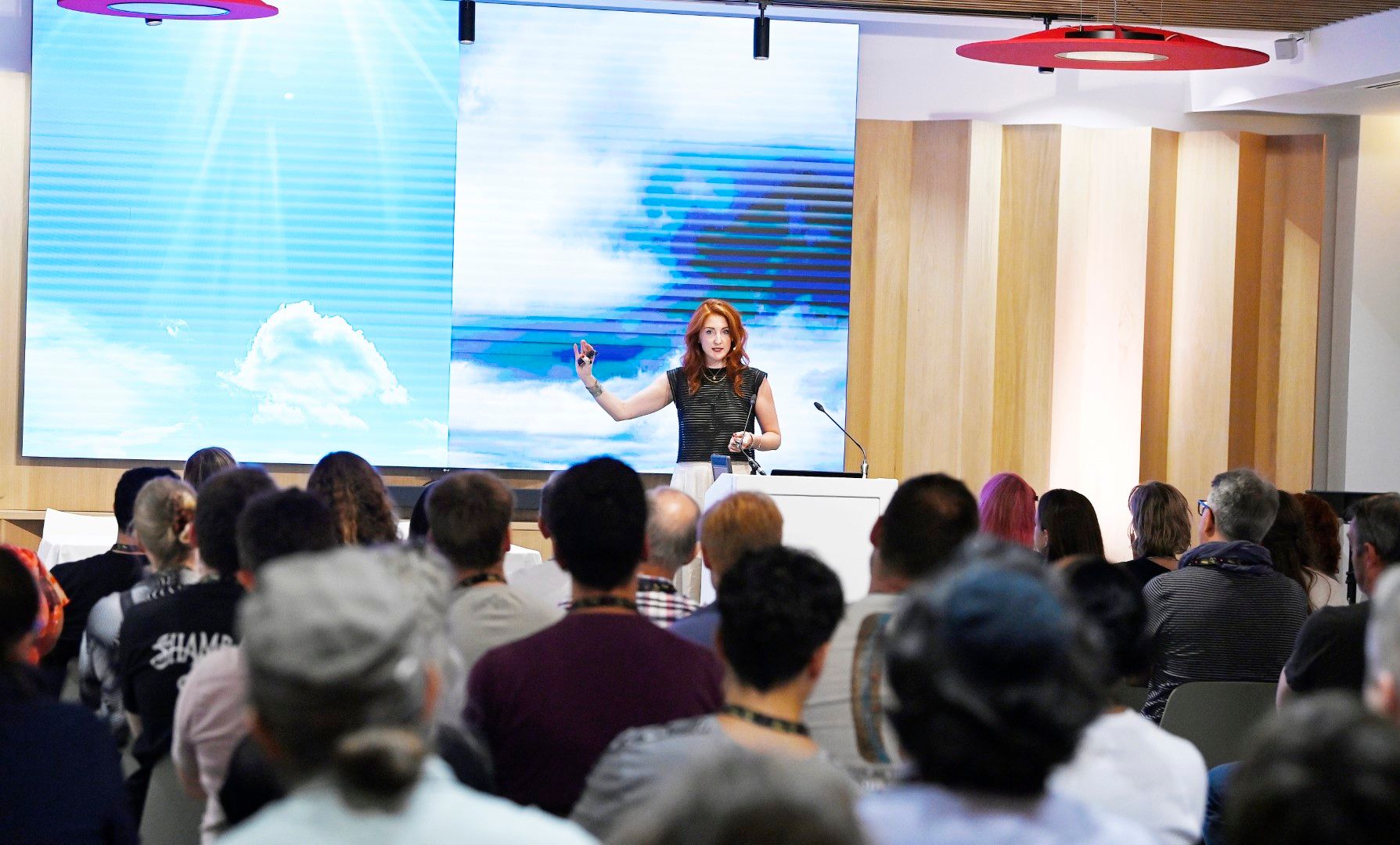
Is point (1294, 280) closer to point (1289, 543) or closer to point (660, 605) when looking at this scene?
point (1289, 543)

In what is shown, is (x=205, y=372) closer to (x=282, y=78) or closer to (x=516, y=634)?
(x=282, y=78)

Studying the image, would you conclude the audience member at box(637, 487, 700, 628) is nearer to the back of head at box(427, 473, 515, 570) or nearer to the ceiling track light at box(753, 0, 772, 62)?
the back of head at box(427, 473, 515, 570)

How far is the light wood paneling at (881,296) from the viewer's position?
8.24 meters

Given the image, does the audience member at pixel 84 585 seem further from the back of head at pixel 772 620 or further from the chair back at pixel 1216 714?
the chair back at pixel 1216 714

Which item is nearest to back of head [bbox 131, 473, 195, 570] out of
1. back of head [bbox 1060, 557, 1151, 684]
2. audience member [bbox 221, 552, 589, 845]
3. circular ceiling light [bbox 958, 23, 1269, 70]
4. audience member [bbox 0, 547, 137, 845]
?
audience member [bbox 0, 547, 137, 845]

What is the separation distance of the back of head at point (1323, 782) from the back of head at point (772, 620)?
3.14 feet

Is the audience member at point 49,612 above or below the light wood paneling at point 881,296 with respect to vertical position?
below

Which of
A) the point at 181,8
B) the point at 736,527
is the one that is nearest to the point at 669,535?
the point at 736,527

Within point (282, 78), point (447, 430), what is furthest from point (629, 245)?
point (282, 78)

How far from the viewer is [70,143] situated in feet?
24.5

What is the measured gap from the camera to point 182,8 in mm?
6465

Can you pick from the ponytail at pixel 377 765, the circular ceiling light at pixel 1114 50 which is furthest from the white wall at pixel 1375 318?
the ponytail at pixel 377 765

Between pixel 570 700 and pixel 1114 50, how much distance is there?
187 inches

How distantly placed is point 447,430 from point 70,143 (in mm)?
2286
